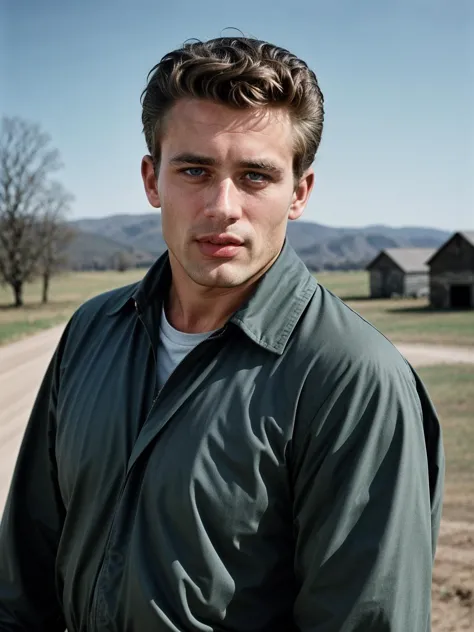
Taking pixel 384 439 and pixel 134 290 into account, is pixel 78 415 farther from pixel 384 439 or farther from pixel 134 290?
pixel 384 439

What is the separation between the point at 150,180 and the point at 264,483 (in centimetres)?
112

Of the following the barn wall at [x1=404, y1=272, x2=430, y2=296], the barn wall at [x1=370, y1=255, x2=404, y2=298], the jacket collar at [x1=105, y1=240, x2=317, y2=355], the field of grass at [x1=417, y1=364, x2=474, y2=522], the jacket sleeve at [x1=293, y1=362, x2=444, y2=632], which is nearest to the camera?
the jacket sleeve at [x1=293, y1=362, x2=444, y2=632]

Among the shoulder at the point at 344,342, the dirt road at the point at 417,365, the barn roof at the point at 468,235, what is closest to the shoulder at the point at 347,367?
the shoulder at the point at 344,342

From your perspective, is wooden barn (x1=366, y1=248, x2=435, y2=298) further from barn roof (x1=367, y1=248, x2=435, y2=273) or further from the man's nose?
the man's nose

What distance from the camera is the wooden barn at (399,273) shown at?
1892 inches

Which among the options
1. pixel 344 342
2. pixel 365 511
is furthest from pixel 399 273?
pixel 365 511

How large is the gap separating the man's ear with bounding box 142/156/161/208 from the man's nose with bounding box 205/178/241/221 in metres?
0.35

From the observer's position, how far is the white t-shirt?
2.26 meters

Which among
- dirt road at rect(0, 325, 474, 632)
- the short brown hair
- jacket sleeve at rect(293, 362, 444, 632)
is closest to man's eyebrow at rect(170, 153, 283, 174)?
the short brown hair

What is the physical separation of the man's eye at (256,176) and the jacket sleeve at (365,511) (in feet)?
2.14

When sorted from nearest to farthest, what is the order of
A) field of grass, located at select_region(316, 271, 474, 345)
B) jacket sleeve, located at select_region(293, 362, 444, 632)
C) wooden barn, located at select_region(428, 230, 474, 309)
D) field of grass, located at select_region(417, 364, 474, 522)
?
jacket sleeve, located at select_region(293, 362, 444, 632) < field of grass, located at select_region(417, 364, 474, 522) < field of grass, located at select_region(316, 271, 474, 345) < wooden barn, located at select_region(428, 230, 474, 309)

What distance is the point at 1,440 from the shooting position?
32.8 ft

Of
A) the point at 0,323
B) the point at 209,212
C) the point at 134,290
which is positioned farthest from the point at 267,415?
the point at 0,323

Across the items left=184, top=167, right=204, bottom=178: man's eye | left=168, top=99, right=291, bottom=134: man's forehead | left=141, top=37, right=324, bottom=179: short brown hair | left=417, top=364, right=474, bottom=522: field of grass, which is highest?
left=141, top=37, right=324, bottom=179: short brown hair
